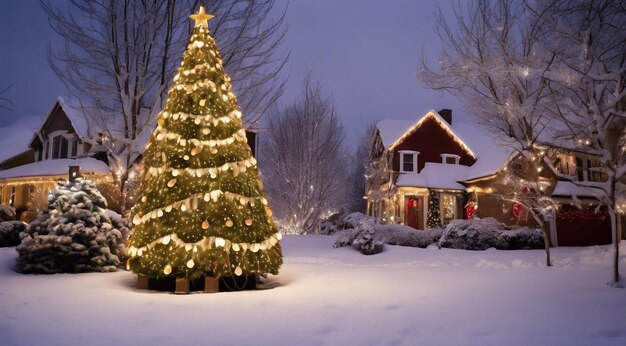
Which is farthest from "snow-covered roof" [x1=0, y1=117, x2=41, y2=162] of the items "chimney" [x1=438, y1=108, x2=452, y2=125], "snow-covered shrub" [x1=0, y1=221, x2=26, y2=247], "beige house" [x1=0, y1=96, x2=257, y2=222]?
"chimney" [x1=438, y1=108, x2=452, y2=125]

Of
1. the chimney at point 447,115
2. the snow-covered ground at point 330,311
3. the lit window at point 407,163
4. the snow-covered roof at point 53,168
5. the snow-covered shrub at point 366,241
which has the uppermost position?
the chimney at point 447,115

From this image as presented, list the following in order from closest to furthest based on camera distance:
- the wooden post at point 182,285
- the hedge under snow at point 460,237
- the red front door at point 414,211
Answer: the wooden post at point 182,285, the hedge under snow at point 460,237, the red front door at point 414,211

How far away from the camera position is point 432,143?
1190 inches

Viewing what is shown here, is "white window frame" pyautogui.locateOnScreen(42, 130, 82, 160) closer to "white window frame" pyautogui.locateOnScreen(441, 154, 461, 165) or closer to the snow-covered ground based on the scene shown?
the snow-covered ground

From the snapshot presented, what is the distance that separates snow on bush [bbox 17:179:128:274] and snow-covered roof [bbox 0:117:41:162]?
2080cm

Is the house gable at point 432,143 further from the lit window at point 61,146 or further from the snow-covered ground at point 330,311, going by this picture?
the snow-covered ground at point 330,311

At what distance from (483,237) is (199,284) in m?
13.4

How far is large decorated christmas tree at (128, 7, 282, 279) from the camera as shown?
9.13 meters

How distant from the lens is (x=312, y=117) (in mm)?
28797

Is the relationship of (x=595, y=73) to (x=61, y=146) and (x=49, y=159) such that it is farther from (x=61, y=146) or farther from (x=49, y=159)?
(x=49, y=159)

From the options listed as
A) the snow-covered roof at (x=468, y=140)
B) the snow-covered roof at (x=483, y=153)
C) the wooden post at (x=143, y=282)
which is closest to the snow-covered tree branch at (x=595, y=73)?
the wooden post at (x=143, y=282)

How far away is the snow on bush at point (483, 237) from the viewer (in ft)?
63.2

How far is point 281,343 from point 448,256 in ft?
40.4

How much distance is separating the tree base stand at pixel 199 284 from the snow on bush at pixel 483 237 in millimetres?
11852
